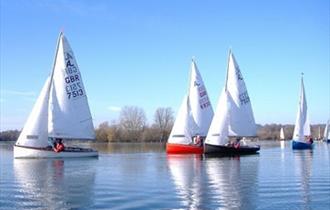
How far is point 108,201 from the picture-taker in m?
18.1

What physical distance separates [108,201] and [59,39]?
34561 millimetres

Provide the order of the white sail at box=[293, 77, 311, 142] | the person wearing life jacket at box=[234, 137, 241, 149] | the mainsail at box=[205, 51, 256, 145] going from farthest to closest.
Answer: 1. the white sail at box=[293, 77, 311, 142]
2. the mainsail at box=[205, 51, 256, 145]
3. the person wearing life jacket at box=[234, 137, 241, 149]

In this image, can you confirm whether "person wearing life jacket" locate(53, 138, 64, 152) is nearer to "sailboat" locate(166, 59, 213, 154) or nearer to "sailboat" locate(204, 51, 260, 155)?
"sailboat" locate(166, 59, 213, 154)

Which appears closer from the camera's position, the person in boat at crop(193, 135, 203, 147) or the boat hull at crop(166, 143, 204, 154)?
the boat hull at crop(166, 143, 204, 154)

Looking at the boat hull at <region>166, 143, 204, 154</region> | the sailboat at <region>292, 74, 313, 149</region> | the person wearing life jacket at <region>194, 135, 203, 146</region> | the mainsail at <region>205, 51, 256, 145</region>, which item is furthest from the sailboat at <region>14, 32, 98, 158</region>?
the sailboat at <region>292, 74, 313, 149</region>

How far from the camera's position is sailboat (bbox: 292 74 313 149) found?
238ft

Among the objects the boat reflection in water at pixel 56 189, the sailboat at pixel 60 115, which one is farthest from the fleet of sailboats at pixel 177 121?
the boat reflection in water at pixel 56 189

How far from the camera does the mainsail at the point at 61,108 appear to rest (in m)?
46.0

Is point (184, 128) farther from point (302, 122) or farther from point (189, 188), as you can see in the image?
point (189, 188)

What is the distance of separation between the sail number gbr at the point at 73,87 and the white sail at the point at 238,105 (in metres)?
15.5

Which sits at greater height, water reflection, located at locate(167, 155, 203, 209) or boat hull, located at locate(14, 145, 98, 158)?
boat hull, located at locate(14, 145, 98, 158)

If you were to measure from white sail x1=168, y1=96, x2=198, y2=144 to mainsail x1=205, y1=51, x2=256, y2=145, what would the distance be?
2.72m

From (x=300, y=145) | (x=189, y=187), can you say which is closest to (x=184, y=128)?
(x=300, y=145)

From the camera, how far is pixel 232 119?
5456 cm
